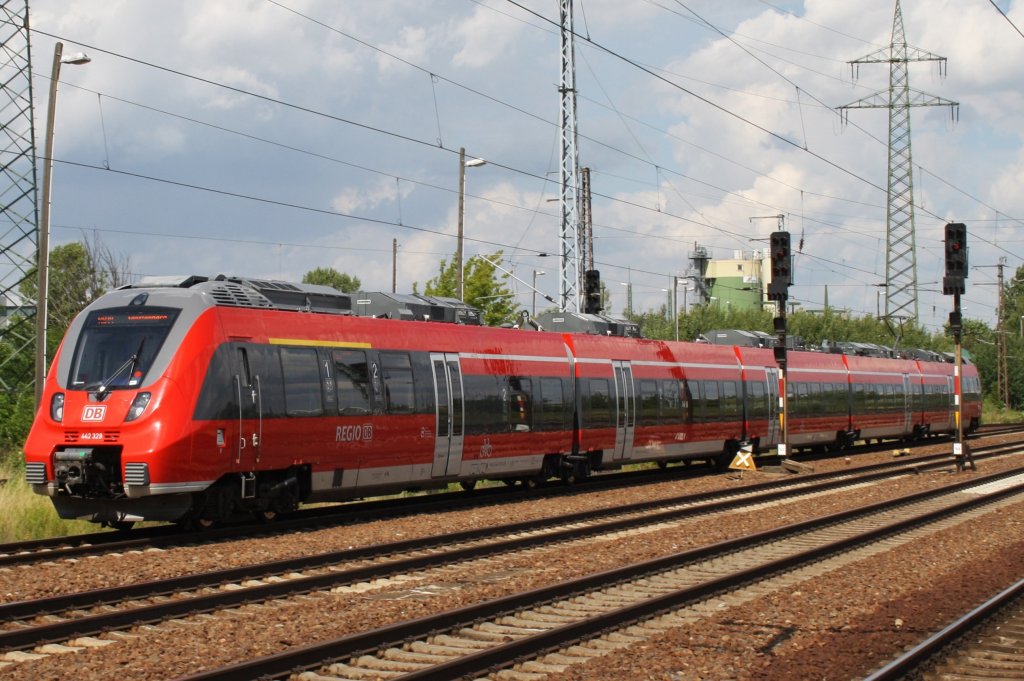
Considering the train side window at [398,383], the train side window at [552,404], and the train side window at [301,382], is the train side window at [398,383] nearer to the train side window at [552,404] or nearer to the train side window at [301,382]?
the train side window at [301,382]

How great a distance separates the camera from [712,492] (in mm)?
24281

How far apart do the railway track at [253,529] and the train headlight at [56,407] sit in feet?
5.29

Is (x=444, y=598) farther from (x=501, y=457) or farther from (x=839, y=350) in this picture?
(x=839, y=350)

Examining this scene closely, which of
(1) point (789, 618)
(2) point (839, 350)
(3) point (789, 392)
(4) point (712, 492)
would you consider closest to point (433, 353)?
(4) point (712, 492)

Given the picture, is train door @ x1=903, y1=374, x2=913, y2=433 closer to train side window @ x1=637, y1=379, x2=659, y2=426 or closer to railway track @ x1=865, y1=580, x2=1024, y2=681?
train side window @ x1=637, y1=379, x2=659, y2=426

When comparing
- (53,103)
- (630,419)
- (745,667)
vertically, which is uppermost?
(53,103)

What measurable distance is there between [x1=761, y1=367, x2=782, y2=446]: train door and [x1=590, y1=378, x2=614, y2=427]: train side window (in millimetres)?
10108

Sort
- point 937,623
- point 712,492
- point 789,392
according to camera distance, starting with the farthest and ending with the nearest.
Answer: point 789,392 < point 712,492 < point 937,623

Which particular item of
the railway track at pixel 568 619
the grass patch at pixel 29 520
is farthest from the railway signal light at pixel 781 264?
the grass patch at pixel 29 520

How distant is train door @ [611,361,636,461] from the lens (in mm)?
26969

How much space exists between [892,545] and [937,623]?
248 inches

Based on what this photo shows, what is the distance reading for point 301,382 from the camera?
17.6 m

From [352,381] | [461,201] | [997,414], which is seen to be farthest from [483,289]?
[997,414]

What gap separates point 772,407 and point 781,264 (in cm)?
633
